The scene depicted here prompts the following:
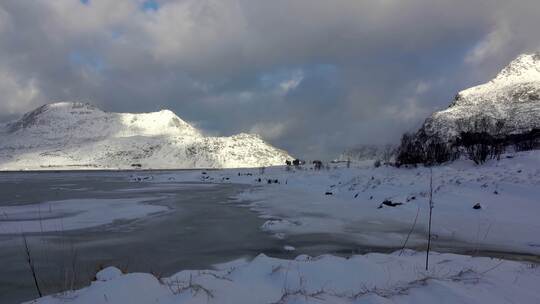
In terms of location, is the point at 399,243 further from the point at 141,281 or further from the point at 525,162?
the point at 525,162

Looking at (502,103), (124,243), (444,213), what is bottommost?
(124,243)

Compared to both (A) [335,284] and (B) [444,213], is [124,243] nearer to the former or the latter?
(A) [335,284]

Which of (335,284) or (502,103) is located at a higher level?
(502,103)

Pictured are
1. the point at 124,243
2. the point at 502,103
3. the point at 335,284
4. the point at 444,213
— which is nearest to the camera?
the point at 335,284

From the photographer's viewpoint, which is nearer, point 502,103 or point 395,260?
point 395,260

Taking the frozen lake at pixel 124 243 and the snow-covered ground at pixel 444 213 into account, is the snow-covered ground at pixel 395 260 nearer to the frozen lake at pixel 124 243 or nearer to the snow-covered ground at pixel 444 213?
the snow-covered ground at pixel 444 213

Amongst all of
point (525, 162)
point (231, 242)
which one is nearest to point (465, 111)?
point (525, 162)

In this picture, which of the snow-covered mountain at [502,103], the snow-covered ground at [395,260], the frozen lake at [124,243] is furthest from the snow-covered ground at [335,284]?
the snow-covered mountain at [502,103]

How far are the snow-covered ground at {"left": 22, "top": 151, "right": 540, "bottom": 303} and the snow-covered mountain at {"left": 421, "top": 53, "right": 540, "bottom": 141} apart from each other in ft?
319

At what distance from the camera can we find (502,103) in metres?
146

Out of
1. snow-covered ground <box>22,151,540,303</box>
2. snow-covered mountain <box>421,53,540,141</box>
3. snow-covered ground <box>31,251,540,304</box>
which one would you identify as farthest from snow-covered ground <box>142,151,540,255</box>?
snow-covered mountain <box>421,53,540,141</box>

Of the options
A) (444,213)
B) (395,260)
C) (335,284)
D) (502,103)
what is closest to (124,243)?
(335,284)

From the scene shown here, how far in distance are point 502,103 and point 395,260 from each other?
539ft

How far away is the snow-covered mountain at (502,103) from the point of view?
119000mm
